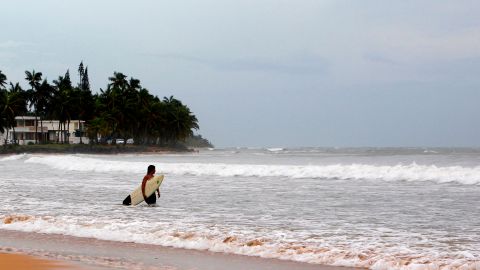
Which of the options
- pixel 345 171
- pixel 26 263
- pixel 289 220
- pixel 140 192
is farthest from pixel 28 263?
pixel 345 171

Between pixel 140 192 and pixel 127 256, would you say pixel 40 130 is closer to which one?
pixel 140 192

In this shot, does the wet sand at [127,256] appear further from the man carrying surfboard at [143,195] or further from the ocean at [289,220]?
the man carrying surfboard at [143,195]

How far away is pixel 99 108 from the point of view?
11269 centimetres

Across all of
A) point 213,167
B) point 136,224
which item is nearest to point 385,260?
point 136,224

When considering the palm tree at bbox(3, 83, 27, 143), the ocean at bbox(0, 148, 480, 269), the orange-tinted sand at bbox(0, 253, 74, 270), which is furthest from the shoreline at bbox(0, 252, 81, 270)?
the palm tree at bbox(3, 83, 27, 143)

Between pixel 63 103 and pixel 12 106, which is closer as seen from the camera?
pixel 12 106

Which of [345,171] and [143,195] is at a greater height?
[345,171]

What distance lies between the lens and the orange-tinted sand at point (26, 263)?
7129mm

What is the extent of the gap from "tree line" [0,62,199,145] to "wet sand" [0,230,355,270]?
3792 inches

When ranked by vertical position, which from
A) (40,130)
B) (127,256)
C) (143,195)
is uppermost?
(40,130)

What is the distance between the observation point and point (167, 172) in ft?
113

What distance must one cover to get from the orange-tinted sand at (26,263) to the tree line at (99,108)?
97.9 metres

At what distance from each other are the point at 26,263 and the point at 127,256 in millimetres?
1433

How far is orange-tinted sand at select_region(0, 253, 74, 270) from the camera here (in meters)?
7.13
